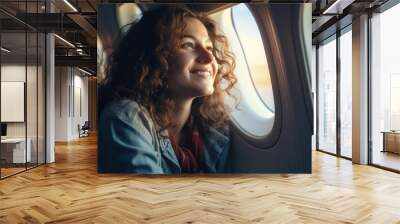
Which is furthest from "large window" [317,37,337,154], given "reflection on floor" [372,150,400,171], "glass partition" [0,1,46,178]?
"glass partition" [0,1,46,178]

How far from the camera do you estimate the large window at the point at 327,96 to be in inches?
411

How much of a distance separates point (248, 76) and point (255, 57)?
360mm

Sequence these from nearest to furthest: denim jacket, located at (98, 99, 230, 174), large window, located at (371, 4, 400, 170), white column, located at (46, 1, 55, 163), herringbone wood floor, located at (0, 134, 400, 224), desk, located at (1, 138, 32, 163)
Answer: herringbone wood floor, located at (0, 134, 400, 224) → denim jacket, located at (98, 99, 230, 174) → desk, located at (1, 138, 32, 163) → large window, located at (371, 4, 400, 170) → white column, located at (46, 1, 55, 163)

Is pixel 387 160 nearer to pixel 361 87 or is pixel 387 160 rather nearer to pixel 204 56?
pixel 361 87

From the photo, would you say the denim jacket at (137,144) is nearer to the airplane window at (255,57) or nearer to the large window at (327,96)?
the airplane window at (255,57)

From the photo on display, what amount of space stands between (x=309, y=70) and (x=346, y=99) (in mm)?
3313

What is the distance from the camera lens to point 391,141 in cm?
932

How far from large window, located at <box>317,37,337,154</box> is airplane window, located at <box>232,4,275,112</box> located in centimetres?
433

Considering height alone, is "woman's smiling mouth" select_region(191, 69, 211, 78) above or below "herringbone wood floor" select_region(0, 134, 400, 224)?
above

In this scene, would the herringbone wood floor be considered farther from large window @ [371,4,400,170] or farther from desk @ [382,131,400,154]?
desk @ [382,131,400,154]

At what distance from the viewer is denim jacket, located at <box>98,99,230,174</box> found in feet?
21.6

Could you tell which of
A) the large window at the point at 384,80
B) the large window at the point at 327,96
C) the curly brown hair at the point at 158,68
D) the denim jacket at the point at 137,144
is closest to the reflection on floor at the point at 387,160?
the large window at the point at 384,80

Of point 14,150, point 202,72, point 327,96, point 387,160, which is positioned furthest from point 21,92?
point 327,96

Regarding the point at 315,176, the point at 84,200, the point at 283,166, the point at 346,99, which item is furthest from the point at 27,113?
the point at 346,99
